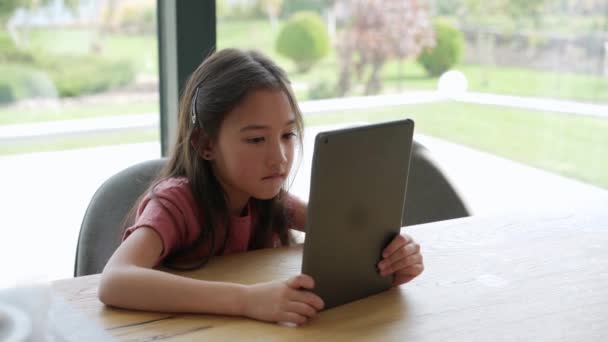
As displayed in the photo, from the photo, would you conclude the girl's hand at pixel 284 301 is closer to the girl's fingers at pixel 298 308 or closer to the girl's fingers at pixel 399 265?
the girl's fingers at pixel 298 308

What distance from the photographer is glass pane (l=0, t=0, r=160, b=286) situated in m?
2.39

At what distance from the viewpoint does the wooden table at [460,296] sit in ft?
4.14

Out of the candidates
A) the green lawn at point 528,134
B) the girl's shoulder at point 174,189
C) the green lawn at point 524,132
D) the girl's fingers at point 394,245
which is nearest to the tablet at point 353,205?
the girl's fingers at point 394,245

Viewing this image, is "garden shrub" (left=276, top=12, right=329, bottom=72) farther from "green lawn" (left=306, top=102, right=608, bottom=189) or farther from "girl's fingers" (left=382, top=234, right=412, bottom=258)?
"girl's fingers" (left=382, top=234, right=412, bottom=258)

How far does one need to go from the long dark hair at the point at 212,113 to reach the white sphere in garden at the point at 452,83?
1.74 meters

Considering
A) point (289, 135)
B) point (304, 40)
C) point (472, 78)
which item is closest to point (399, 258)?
point (289, 135)

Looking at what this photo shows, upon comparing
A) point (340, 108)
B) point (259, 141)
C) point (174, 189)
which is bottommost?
point (340, 108)

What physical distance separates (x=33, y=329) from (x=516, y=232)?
115 cm

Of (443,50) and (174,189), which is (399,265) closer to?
(174,189)

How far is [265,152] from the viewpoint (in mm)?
1545

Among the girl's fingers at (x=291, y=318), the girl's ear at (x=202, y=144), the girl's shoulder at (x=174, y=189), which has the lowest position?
the girl's fingers at (x=291, y=318)

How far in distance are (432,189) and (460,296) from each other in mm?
650

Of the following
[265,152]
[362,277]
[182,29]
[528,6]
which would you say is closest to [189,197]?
[265,152]

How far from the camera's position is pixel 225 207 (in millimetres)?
1684
